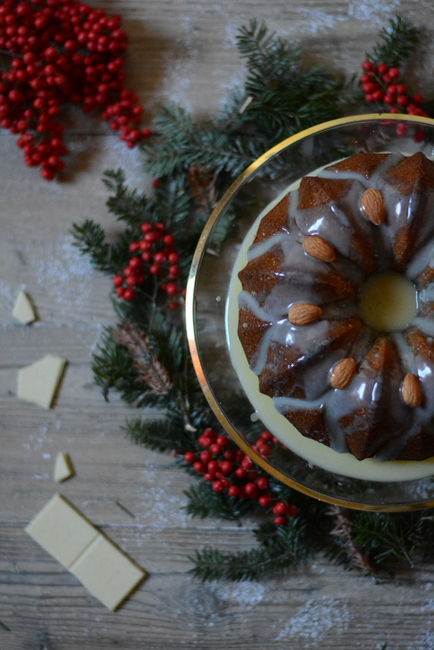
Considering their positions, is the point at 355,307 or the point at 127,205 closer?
the point at 355,307

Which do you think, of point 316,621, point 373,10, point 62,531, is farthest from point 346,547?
point 373,10

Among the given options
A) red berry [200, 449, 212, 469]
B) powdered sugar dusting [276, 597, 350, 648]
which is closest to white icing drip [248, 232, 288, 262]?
red berry [200, 449, 212, 469]

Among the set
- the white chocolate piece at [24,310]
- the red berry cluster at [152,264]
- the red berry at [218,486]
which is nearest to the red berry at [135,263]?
the red berry cluster at [152,264]

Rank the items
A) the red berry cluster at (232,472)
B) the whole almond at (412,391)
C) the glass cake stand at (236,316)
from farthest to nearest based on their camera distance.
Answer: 1. the red berry cluster at (232,472)
2. the glass cake stand at (236,316)
3. the whole almond at (412,391)

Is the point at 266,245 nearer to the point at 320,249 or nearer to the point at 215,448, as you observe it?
the point at 320,249

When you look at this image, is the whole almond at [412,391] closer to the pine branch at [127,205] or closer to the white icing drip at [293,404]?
the white icing drip at [293,404]

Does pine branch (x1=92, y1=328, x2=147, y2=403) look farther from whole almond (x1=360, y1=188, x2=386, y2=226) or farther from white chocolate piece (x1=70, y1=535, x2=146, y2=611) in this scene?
whole almond (x1=360, y1=188, x2=386, y2=226)
